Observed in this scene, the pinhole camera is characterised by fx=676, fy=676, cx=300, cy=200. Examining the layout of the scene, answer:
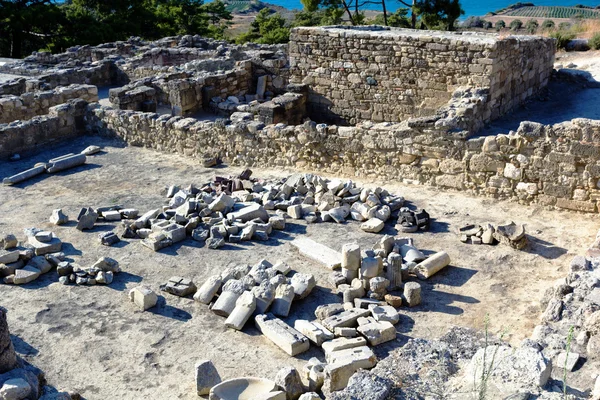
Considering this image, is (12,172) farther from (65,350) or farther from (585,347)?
(585,347)

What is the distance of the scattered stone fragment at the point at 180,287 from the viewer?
25.0 feet

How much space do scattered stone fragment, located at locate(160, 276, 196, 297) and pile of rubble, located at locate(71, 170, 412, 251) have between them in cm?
108

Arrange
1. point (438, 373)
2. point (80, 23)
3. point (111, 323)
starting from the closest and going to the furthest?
point (438, 373) < point (111, 323) < point (80, 23)

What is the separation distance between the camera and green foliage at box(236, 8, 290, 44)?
107 ft

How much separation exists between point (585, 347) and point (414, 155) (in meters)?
5.83

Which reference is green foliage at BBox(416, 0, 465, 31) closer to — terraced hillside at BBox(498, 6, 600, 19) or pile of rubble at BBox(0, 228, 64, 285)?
pile of rubble at BBox(0, 228, 64, 285)

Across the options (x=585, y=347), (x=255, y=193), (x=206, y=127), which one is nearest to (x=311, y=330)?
(x=585, y=347)

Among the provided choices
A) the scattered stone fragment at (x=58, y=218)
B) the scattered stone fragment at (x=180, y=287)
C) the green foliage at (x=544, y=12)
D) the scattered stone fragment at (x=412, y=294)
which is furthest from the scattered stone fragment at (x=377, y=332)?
the green foliage at (x=544, y=12)

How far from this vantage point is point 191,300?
757 cm

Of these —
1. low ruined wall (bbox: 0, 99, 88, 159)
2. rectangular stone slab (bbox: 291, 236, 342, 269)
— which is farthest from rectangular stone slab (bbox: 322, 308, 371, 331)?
low ruined wall (bbox: 0, 99, 88, 159)

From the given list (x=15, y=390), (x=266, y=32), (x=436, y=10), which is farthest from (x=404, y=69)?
(x=266, y=32)

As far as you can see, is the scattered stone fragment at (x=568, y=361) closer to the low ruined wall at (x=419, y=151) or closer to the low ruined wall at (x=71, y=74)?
the low ruined wall at (x=419, y=151)

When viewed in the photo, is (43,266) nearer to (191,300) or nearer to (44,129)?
(191,300)

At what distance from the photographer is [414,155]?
1069 cm
